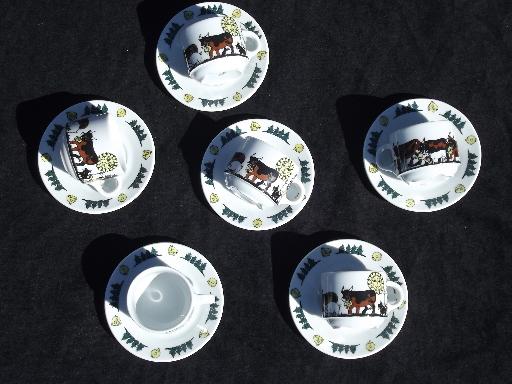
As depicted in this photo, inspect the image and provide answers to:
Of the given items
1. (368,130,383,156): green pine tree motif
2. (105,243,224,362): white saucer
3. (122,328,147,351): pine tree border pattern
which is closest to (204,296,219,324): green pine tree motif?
(105,243,224,362): white saucer

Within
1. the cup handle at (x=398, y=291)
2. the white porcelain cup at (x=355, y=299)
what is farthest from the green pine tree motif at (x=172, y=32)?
the cup handle at (x=398, y=291)

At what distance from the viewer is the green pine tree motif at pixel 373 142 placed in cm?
205

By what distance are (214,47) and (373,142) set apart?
591 millimetres

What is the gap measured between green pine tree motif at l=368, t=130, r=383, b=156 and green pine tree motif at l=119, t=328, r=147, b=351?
3.08 feet

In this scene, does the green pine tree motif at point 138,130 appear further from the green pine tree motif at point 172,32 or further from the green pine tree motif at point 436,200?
the green pine tree motif at point 436,200

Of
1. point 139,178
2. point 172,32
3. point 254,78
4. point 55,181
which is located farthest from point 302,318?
point 172,32

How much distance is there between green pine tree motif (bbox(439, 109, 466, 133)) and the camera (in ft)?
6.75

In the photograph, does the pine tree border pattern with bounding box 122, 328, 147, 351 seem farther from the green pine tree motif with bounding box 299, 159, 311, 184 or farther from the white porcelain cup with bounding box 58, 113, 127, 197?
the green pine tree motif with bounding box 299, 159, 311, 184

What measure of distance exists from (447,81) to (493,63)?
17 cm

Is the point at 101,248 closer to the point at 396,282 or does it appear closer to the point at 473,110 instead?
the point at 396,282

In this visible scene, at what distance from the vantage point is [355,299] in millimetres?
1842

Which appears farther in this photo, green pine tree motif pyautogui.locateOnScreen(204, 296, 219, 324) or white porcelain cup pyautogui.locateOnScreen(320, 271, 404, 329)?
green pine tree motif pyautogui.locateOnScreen(204, 296, 219, 324)

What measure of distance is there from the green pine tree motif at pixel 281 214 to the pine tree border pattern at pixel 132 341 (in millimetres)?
554

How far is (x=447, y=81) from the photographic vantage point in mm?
2131
